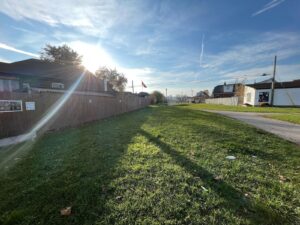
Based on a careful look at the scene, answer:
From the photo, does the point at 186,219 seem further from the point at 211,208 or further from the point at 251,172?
the point at 251,172

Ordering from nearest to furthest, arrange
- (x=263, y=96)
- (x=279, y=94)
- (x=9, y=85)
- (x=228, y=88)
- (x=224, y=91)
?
(x=9, y=85) → (x=279, y=94) → (x=263, y=96) → (x=228, y=88) → (x=224, y=91)

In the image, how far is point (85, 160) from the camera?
12.1 feet

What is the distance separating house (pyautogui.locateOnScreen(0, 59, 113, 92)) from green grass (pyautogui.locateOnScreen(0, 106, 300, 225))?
49.8 ft

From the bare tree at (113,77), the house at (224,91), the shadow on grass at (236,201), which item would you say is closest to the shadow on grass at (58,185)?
the shadow on grass at (236,201)

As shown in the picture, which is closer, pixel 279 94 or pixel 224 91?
pixel 279 94

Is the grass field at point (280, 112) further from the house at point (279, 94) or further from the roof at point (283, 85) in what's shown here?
the roof at point (283, 85)

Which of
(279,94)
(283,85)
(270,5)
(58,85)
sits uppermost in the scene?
(270,5)

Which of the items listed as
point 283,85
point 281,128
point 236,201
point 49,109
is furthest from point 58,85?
point 283,85

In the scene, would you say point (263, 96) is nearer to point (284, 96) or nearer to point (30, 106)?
point (284, 96)

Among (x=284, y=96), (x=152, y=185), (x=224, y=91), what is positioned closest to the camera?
(x=152, y=185)

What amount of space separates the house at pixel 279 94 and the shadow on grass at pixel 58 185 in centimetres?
2939

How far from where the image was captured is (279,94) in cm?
2602

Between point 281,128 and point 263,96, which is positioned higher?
point 263,96

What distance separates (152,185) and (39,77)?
772 inches
